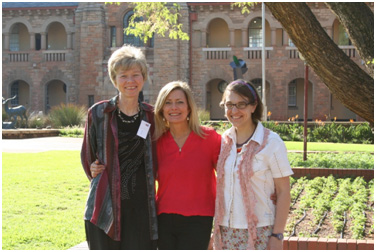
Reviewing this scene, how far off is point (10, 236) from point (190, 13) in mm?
→ 27552

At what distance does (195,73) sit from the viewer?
3284cm

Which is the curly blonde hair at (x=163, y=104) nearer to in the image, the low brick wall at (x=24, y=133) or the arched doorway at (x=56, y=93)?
the low brick wall at (x=24, y=133)

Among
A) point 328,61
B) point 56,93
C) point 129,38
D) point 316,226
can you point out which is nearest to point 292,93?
point 129,38

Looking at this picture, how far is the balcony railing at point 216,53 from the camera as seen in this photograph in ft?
107

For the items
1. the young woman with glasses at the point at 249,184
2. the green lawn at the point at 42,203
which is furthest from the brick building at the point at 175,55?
the young woman with glasses at the point at 249,184

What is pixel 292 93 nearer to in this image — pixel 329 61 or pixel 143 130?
pixel 329 61

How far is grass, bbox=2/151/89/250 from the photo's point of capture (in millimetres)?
6258

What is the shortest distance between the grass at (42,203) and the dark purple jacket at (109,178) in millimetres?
2508

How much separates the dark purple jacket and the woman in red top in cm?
7

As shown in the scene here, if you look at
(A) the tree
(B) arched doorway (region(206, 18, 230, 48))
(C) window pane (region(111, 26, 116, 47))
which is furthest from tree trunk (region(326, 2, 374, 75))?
(C) window pane (region(111, 26, 116, 47))

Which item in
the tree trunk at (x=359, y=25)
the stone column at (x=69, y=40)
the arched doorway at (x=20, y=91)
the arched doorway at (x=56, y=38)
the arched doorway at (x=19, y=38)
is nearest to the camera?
the tree trunk at (x=359, y=25)

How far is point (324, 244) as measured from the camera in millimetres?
5254

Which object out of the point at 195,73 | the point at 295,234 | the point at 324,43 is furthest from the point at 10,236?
the point at 195,73

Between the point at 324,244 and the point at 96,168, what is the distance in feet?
8.40
